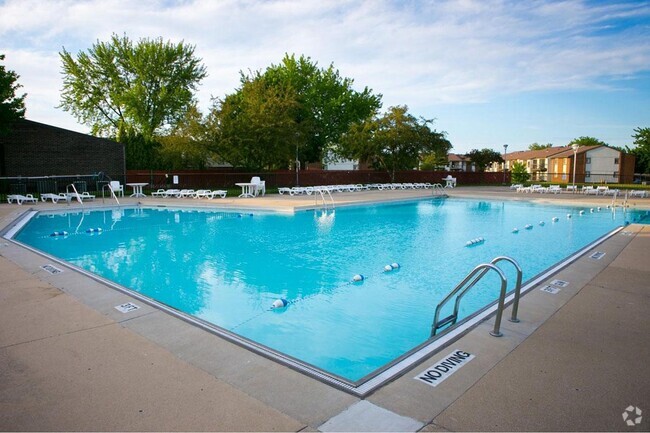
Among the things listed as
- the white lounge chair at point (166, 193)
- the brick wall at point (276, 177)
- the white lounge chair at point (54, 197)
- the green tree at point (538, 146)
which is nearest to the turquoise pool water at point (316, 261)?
the white lounge chair at point (54, 197)

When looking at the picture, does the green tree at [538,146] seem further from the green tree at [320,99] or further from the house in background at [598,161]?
the green tree at [320,99]

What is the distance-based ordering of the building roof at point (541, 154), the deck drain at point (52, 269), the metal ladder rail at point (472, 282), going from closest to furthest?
1. the metal ladder rail at point (472, 282)
2. the deck drain at point (52, 269)
3. the building roof at point (541, 154)

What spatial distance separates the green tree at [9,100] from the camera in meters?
19.1

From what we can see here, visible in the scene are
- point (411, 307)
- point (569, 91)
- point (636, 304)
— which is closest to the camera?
point (636, 304)

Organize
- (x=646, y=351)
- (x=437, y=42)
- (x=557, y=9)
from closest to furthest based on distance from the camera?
(x=646, y=351), (x=557, y=9), (x=437, y=42)

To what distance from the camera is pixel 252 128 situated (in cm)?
2467

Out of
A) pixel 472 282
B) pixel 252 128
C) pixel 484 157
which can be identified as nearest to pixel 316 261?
pixel 472 282

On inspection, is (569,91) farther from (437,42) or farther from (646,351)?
(646,351)

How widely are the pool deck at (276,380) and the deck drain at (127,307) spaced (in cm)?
10

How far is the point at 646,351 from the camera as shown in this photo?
11.9ft

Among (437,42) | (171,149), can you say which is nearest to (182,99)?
(171,149)

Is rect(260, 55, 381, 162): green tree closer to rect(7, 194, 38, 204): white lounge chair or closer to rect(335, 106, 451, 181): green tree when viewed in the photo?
rect(335, 106, 451, 181): green tree

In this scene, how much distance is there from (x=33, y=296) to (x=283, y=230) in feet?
27.0

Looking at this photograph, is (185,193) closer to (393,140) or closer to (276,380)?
(393,140)
